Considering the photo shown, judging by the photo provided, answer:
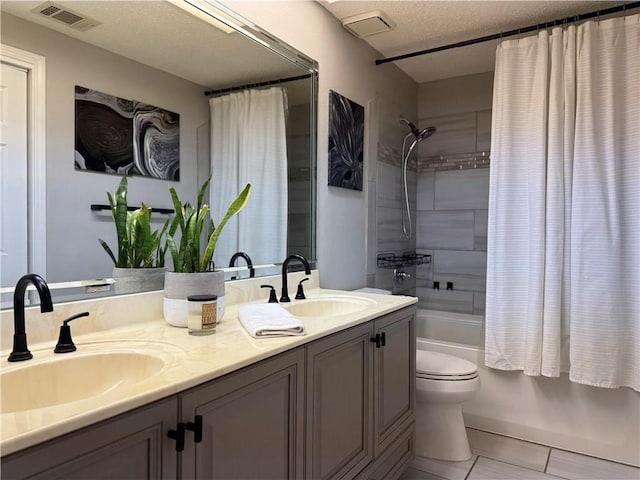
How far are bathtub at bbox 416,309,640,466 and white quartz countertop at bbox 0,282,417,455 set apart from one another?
1.27 metres

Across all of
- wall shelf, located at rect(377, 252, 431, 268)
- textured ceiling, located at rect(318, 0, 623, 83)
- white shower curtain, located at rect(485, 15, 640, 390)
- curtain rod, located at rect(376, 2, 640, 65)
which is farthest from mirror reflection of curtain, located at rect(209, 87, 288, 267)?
white shower curtain, located at rect(485, 15, 640, 390)

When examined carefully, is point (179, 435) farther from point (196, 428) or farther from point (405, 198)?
point (405, 198)

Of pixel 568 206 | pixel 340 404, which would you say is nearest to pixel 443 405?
pixel 340 404

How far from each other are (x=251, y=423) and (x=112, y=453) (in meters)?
0.39

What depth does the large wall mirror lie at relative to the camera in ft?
4.09

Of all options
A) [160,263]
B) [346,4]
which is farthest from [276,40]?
[160,263]

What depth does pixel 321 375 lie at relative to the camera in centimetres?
140

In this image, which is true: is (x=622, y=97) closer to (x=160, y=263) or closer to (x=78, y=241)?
(x=160, y=263)

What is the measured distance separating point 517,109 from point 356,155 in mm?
943

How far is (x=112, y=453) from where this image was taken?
80 centimetres

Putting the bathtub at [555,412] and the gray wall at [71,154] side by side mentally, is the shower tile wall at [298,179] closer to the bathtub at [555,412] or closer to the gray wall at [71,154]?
the gray wall at [71,154]

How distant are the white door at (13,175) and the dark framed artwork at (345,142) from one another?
1.53 m

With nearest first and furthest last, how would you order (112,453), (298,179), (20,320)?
(112,453) < (20,320) < (298,179)

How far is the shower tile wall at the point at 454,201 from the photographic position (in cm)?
340
